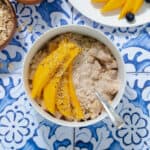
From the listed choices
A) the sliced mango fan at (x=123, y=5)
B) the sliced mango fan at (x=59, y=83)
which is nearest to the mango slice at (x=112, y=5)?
the sliced mango fan at (x=123, y=5)

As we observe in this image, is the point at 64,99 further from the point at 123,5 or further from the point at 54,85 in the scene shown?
the point at 123,5

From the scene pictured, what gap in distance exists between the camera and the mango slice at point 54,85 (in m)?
1.01

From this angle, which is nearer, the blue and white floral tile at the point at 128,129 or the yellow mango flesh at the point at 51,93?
the yellow mango flesh at the point at 51,93

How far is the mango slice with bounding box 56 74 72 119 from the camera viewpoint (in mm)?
1017

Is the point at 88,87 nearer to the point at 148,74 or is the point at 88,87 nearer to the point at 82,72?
the point at 82,72

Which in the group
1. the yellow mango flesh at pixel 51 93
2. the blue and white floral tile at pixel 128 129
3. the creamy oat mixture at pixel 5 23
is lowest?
the blue and white floral tile at pixel 128 129

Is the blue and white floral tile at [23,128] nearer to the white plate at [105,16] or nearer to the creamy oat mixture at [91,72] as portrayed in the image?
the creamy oat mixture at [91,72]

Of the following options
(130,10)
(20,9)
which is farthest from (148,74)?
(20,9)

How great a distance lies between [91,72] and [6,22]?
0.68ft

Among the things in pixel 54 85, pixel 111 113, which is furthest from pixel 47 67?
pixel 111 113

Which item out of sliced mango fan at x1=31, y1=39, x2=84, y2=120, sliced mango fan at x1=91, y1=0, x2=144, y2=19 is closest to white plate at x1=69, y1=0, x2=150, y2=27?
sliced mango fan at x1=91, y1=0, x2=144, y2=19

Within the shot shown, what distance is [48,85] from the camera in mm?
1011

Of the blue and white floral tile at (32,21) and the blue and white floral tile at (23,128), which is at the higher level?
the blue and white floral tile at (32,21)

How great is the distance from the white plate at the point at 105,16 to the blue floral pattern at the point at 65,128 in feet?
0.10
